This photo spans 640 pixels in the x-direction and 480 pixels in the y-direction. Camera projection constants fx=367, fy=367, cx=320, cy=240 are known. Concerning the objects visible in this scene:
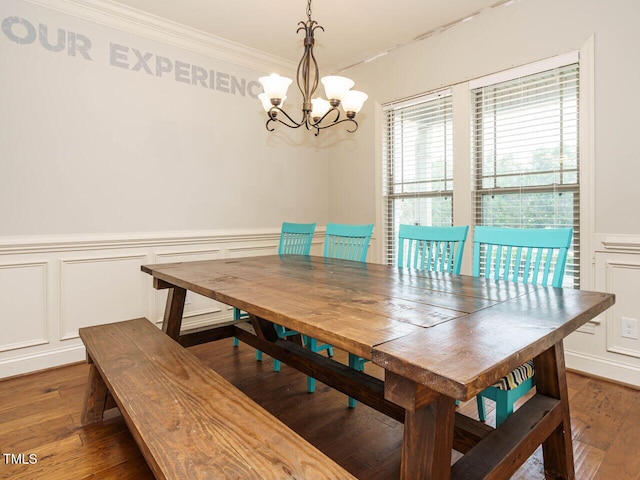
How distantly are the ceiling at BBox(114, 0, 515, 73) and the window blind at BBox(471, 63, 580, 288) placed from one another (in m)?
0.70

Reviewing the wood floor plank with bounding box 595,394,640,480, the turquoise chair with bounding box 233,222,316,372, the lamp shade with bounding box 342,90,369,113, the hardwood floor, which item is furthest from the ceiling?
the wood floor plank with bounding box 595,394,640,480

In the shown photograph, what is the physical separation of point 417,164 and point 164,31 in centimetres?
245

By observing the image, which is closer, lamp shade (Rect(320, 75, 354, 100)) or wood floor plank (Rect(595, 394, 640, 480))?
wood floor plank (Rect(595, 394, 640, 480))

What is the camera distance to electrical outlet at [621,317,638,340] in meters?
2.29

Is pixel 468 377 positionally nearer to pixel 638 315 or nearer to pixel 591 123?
pixel 638 315

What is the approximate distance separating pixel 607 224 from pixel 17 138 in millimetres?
3911

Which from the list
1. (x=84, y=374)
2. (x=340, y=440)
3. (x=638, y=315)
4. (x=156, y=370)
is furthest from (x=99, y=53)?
(x=638, y=315)

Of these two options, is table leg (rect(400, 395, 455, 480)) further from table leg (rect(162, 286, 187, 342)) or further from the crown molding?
the crown molding

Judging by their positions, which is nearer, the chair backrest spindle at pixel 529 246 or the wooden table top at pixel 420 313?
the wooden table top at pixel 420 313

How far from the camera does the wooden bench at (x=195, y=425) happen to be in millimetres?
858

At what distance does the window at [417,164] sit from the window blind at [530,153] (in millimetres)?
284

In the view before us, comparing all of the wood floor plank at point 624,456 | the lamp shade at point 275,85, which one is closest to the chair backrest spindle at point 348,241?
the lamp shade at point 275,85

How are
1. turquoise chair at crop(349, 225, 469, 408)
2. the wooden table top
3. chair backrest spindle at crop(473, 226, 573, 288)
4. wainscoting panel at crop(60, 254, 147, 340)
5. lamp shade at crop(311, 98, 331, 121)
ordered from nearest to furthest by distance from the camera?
1. the wooden table top
2. chair backrest spindle at crop(473, 226, 573, 288)
3. turquoise chair at crop(349, 225, 469, 408)
4. lamp shade at crop(311, 98, 331, 121)
5. wainscoting panel at crop(60, 254, 147, 340)

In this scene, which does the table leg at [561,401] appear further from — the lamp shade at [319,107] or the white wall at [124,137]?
the white wall at [124,137]
